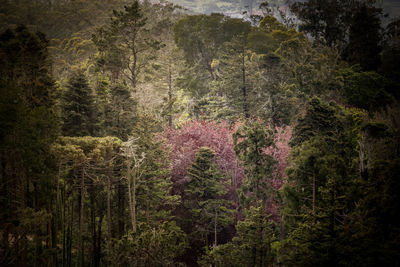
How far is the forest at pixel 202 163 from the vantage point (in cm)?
987

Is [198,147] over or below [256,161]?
over

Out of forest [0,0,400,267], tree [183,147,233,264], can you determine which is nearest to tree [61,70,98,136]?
forest [0,0,400,267]

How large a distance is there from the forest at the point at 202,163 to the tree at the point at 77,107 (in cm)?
7

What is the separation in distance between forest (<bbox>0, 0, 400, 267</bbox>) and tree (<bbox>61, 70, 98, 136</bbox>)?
65mm

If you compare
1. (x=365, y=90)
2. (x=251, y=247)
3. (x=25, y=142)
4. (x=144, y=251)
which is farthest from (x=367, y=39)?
(x=25, y=142)

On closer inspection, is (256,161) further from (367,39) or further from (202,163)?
(367,39)

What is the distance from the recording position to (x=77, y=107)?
15.9 m

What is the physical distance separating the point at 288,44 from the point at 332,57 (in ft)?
15.4

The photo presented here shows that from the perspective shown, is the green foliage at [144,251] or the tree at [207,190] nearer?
the green foliage at [144,251]

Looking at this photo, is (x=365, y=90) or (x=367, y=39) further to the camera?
(x=367, y=39)

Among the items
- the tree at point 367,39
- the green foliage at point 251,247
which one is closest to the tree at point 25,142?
the green foliage at point 251,247

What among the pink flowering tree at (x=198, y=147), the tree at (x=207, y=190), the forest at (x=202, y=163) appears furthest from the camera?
the pink flowering tree at (x=198, y=147)

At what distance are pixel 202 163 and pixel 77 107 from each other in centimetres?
767

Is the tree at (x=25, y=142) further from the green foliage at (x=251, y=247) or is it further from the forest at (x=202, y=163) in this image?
the green foliage at (x=251, y=247)
